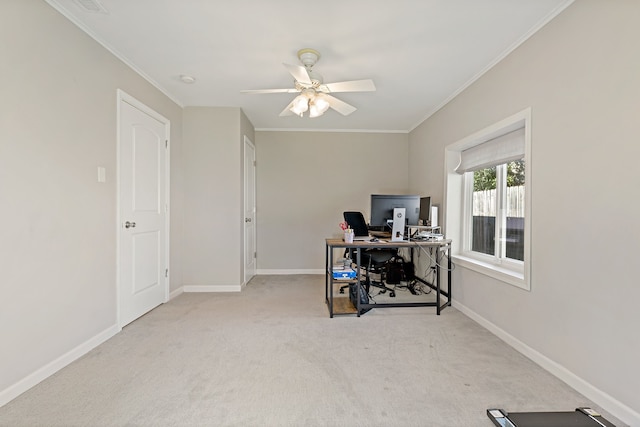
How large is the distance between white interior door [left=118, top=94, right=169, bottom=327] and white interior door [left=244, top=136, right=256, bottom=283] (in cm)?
110

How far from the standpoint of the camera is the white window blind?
2.50m

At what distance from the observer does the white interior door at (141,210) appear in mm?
2701

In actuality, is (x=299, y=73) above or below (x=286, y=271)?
above

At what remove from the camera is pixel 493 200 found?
306 cm

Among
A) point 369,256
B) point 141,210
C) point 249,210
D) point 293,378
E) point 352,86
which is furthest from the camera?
point 249,210

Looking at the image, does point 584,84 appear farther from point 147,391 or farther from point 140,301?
point 140,301

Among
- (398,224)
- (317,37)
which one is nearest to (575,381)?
(398,224)

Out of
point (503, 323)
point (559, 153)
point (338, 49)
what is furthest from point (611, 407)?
point (338, 49)

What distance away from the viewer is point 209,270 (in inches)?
155

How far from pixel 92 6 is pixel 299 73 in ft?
4.74

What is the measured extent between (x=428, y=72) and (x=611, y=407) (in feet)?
9.28

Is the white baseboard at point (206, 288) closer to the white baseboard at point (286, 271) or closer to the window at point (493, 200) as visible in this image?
the white baseboard at point (286, 271)

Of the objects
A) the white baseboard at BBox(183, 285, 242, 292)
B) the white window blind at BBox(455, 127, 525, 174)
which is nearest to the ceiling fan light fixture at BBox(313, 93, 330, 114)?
the white window blind at BBox(455, 127, 525, 174)

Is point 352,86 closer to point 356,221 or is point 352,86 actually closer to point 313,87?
point 313,87
